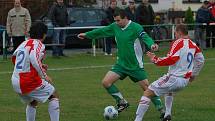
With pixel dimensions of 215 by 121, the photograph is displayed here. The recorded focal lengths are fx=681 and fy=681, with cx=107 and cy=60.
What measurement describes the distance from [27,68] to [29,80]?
17 cm

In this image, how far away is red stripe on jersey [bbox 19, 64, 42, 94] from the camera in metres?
9.48

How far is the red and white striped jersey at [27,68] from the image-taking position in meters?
9.44

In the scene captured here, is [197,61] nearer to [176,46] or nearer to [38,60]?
[176,46]

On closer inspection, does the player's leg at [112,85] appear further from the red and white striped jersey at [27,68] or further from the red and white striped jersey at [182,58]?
the red and white striped jersey at [27,68]

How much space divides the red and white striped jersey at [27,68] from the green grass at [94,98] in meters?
1.61

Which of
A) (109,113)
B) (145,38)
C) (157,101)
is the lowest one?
(109,113)

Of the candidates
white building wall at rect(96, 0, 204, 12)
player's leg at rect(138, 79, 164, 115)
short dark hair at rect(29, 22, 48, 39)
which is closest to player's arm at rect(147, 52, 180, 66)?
player's leg at rect(138, 79, 164, 115)

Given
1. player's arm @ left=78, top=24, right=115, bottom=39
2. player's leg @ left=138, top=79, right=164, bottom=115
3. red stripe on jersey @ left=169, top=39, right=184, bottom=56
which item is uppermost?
player's arm @ left=78, top=24, right=115, bottom=39

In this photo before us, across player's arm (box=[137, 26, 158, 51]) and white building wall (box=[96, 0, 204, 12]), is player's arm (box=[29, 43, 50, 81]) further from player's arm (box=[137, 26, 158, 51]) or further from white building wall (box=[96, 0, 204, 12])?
white building wall (box=[96, 0, 204, 12])

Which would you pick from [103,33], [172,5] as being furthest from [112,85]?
[172,5]

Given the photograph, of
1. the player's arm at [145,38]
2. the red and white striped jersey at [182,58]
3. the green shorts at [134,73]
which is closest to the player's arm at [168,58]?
the red and white striped jersey at [182,58]

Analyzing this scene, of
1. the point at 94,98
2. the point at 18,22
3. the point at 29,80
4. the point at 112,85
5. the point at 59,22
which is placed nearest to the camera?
the point at 29,80

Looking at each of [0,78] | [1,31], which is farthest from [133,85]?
[1,31]

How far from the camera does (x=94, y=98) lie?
1347cm
